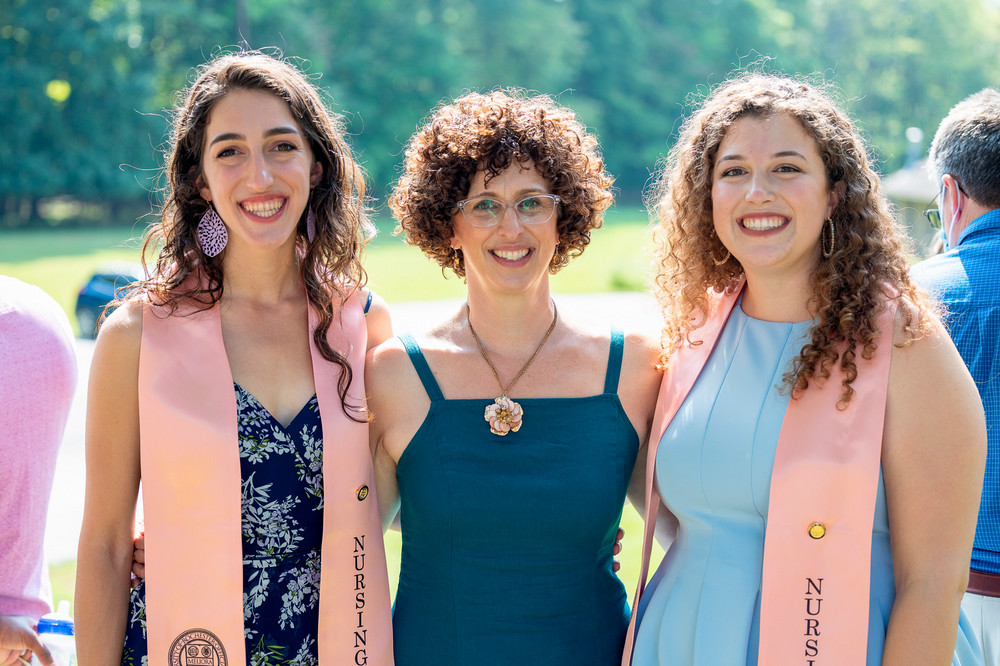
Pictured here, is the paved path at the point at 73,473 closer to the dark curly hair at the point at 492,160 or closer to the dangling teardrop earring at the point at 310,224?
the dark curly hair at the point at 492,160

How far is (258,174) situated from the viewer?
8.61 ft

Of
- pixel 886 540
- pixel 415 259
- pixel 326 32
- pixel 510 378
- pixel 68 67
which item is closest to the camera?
pixel 886 540

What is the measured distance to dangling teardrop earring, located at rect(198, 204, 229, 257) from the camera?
274cm

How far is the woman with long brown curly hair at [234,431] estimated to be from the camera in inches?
98.8

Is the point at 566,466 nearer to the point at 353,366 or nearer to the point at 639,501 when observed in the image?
the point at 639,501

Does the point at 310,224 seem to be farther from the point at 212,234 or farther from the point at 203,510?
the point at 203,510

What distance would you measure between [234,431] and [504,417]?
794 mm

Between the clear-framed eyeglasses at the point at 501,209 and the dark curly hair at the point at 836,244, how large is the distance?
0.45 metres

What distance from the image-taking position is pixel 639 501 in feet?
9.81

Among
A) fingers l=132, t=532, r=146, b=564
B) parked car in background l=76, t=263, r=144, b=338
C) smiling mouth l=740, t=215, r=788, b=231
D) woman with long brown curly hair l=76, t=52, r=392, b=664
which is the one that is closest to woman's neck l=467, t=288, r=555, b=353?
woman with long brown curly hair l=76, t=52, r=392, b=664

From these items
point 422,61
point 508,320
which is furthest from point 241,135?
point 422,61

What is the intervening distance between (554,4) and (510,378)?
55637 millimetres

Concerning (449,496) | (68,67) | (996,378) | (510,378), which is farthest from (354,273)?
(68,67)

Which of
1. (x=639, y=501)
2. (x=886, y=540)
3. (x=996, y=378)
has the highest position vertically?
(x=996, y=378)
